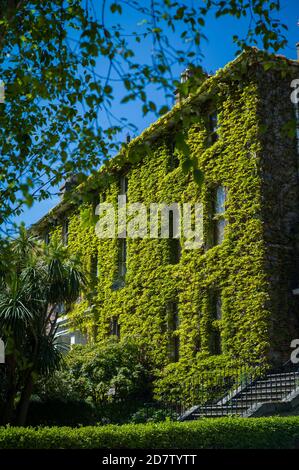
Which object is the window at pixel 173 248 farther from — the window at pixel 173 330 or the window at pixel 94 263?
the window at pixel 94 263

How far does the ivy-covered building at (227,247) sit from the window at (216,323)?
3 cm

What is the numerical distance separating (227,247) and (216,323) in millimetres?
2584

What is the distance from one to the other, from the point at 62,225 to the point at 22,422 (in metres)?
17.7

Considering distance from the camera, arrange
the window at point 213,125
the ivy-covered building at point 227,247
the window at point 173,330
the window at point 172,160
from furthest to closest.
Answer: the window at point 172,160
the window at point 213,125
the window at point 173,330
the ivy-covered building at point 227,247

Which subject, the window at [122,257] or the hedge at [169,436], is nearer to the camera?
the hedge at [169,436]

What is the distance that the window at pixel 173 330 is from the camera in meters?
24.2

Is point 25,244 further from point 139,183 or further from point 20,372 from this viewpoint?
point 139,183

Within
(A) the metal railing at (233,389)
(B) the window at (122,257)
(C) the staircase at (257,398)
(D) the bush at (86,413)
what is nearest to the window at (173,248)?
(B) the window at (122,257)

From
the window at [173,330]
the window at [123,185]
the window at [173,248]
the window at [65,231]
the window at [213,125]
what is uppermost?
the window at [213,125]

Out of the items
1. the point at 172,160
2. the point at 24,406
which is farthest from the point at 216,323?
the point at 172,160

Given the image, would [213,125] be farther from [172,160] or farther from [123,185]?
[123,185]

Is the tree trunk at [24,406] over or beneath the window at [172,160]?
beneath
